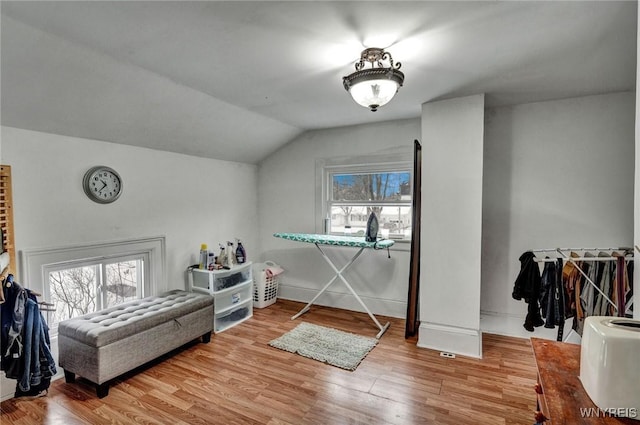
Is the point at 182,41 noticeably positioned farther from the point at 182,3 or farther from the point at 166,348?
the point at 166,348

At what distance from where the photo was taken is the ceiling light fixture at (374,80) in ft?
5.65

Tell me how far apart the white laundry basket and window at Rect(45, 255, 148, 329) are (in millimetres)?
1297

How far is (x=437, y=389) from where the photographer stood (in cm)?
223

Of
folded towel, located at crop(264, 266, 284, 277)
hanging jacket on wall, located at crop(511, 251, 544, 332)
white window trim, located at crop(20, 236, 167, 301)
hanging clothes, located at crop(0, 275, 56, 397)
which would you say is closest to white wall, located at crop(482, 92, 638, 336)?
hanging jacket on wall, located at crop(511, 251, 544, 332)

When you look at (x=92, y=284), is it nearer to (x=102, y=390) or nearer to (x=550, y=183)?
(x=102, y=390)

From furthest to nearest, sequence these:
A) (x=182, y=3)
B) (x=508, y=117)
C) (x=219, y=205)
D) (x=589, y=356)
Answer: (x=219, y=205) → (x=508, y=117) → (x=182, y=3) → (x=589, y=356)

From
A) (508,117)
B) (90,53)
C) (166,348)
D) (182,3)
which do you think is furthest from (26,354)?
(508,117)

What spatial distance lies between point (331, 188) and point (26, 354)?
309 cm

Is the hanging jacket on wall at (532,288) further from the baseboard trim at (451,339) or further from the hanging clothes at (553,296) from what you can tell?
the baseboard trim at (451,339)

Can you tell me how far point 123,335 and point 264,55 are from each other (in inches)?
85.3

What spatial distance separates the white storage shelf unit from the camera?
3.25 m

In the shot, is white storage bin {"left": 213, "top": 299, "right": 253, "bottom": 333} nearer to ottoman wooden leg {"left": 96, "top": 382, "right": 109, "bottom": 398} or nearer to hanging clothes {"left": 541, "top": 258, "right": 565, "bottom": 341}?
ottoman wooden leg {"left": 96, "top": 382, "right": 109, "bottom": 398}

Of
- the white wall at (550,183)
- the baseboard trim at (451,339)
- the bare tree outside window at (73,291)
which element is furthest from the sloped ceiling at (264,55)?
the baseboard trim at (451,339)

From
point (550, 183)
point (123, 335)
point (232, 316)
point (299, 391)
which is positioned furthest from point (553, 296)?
point (123, 335)
